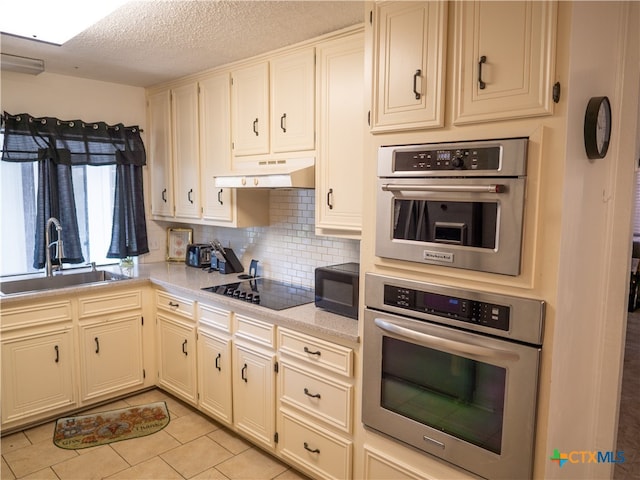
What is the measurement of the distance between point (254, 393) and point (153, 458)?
0.71m

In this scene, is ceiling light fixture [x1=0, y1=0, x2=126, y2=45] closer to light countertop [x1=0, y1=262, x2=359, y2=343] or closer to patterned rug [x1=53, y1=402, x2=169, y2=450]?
light countertop [x1=0, y1=262, x2=359, y2=343]

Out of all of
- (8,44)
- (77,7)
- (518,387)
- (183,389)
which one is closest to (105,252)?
(183,389)

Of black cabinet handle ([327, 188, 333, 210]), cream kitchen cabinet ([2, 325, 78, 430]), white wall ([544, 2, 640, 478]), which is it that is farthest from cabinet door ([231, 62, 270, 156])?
white wall ([544, 2, 640, 478])

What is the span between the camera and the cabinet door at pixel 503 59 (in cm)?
143

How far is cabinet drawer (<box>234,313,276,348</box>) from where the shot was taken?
2.53 meters

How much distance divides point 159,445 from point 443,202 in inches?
90.7

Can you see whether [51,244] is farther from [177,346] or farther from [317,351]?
[317,351]

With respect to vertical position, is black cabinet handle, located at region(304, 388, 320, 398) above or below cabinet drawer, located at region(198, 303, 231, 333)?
below

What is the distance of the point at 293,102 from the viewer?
2.68 m


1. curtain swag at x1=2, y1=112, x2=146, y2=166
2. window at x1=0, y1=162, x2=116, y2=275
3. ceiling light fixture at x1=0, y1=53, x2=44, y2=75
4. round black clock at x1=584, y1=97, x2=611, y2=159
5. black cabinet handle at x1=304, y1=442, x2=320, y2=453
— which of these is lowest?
black cabinet handle at x1=304, y1=442, x2=320, y2=453

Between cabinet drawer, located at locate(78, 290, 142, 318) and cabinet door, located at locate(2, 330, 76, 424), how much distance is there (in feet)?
0.61

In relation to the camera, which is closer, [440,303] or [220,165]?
[440,303]

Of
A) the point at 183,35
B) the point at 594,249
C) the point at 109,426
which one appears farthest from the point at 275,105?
the point at 109,426

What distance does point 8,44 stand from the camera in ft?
8.95
